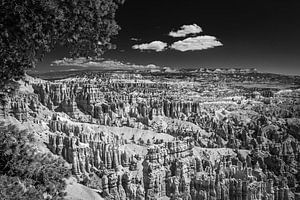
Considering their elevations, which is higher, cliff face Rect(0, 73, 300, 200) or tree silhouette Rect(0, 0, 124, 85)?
tree silhouette Rect(0, 0, 124, 85)

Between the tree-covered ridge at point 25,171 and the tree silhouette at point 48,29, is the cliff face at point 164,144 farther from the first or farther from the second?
the tree silhouette at point 48,29

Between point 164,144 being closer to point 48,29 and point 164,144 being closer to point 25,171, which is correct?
point 25,171

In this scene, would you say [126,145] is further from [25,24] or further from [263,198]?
[25,24]

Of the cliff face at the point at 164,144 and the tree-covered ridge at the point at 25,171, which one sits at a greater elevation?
the tree-covered ridge at the point at 25,171

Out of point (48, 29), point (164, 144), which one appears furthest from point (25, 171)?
point (164, 144)

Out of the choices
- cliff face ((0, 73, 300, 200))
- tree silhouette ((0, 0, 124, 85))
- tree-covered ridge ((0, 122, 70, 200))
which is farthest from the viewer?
cliff face ((0, 73, 300, 200))

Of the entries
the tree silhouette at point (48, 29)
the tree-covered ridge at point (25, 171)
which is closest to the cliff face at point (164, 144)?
the tree-covered ridge at point (25, 171)

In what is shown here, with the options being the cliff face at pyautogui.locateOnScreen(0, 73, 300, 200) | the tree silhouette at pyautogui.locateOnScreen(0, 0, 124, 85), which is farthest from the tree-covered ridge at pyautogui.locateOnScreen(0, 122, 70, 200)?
the cliff face at pyautogui.locateOnScreen(0, 73, 300, 200)

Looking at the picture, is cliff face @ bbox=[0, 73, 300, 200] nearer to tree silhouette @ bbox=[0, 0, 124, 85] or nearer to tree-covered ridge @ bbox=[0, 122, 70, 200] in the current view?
tree-covered ridge @ bbox=[0, 122, 70, 200]
